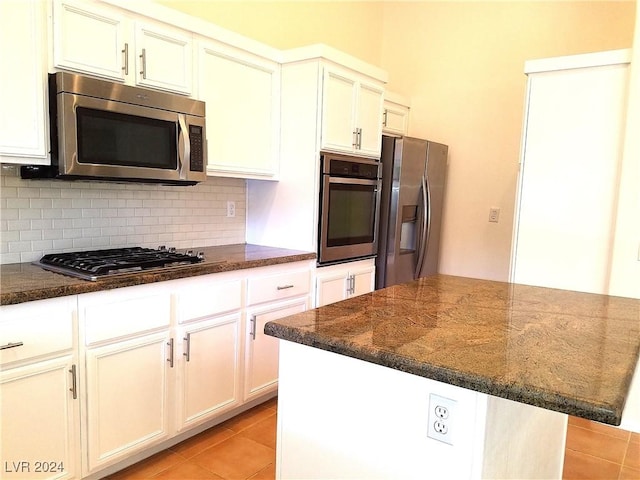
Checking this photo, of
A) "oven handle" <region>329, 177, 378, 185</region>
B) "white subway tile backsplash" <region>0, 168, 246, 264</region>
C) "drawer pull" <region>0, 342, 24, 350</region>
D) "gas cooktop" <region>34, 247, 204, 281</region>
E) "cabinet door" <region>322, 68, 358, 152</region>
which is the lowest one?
"drawer pull" <region>0, 342, 24, 350</region>

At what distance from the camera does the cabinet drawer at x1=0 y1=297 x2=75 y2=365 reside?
161 cm

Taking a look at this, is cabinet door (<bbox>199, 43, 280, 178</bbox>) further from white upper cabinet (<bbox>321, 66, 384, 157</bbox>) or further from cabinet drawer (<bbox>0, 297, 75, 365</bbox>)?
cabinet drawer (<bbox>0, 297, 75, 365</bbox>)

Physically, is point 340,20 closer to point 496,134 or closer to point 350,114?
point 350,114

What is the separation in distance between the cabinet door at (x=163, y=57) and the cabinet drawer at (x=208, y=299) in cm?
102

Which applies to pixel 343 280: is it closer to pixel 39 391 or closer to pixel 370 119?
pixel 370 119

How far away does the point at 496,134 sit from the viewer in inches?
152

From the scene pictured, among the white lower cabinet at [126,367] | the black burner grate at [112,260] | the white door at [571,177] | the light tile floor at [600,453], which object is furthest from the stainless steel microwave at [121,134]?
the light tile floor at [600,453]

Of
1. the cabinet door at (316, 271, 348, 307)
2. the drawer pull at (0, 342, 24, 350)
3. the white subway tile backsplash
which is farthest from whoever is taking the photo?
the cabinet door at (316, 271, 348, 307)

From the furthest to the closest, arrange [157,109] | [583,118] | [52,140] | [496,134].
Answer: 1. [496,134]
2. [583,118]
3. [157,109]
4. [52,140]

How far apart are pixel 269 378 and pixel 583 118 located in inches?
94.6

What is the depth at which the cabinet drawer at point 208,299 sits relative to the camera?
7.25 feet

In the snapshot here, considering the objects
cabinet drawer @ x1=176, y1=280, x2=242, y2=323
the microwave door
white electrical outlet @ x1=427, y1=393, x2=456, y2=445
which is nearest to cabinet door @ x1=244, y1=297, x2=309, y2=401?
cabinet drawer @ x1=176, y1=280, x2=242, y2=323

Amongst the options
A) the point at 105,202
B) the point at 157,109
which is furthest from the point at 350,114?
the point at 105,202

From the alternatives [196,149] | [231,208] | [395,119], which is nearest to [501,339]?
[196,149]
